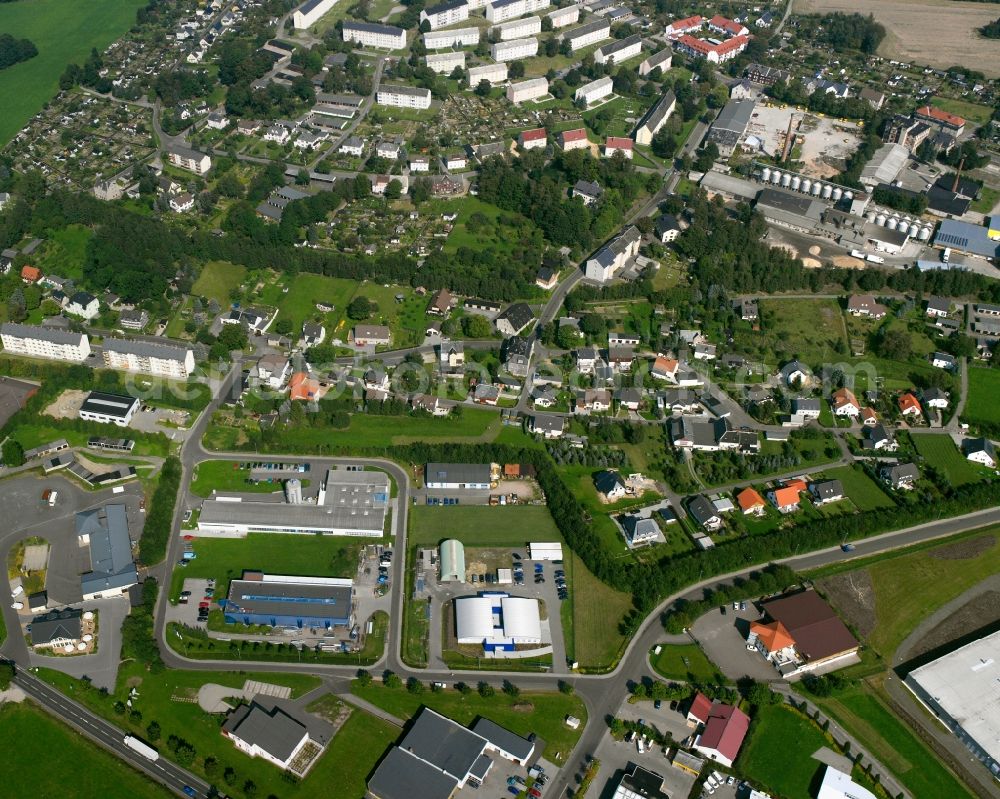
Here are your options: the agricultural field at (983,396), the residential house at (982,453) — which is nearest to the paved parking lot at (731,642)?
the residential house at (982,453)

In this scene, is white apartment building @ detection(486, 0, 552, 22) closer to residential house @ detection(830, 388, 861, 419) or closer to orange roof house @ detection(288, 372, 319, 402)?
orange roof house @ detection(288, 372, 319, 402)

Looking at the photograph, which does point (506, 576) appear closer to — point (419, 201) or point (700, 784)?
point (700, 784)

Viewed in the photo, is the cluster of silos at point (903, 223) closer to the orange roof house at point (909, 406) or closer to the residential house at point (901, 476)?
the orange roof house at point (909, 406)

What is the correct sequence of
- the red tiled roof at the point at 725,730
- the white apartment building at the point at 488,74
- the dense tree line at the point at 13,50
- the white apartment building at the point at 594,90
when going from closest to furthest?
the red tiled roof at the point at 725,730, the white apartment building at the point at 594,90, the white apartment building at the point at 488,74, the dense tree line at the point at 13,50

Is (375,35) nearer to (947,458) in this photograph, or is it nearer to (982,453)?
(947,458)

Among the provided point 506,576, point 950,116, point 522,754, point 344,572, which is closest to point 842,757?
point 522,754

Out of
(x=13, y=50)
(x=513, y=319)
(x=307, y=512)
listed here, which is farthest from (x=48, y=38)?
(x=307, y=512)
